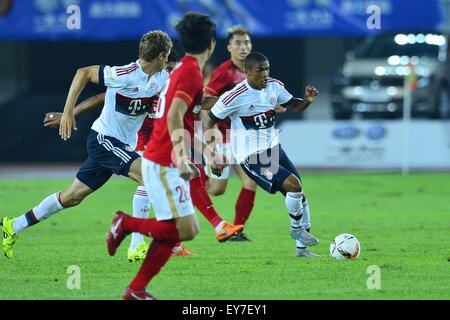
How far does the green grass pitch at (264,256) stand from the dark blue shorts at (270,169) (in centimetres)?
71

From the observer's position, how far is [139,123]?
998cm

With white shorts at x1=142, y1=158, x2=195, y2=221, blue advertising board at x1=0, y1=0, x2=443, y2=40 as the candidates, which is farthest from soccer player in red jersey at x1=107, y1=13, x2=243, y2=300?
blue advertising board at x1=0, y1=0, x2=443, y2=40

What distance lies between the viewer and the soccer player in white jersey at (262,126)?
1016cm

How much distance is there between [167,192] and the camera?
7.57 m

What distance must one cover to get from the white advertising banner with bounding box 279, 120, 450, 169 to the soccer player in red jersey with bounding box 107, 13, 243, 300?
1400 centimetres

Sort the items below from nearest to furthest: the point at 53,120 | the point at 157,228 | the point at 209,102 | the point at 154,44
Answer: the point at 157,228 < the point at 154,44 < the point at 53,120 < the point at 209,102

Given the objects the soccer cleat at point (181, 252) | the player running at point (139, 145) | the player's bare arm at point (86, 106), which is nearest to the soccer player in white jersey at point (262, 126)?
the player running at point (139, 145)

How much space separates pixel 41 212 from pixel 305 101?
9.01 feet

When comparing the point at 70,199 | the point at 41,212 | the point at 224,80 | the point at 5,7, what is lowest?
the point at 41,212

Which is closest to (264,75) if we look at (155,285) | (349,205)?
(155,285)

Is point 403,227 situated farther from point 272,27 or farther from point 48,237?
point 272,27

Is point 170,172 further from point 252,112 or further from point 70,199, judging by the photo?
point 252,112

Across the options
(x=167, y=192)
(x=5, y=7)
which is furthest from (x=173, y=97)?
(x=5, y=7)

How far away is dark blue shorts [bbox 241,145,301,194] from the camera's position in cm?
1014
